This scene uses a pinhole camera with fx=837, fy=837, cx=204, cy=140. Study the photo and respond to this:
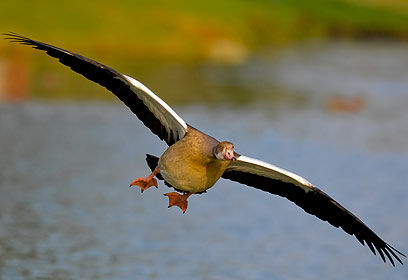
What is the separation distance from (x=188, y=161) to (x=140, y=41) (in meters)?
34.8

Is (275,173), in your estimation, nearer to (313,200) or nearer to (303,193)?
(303,193)

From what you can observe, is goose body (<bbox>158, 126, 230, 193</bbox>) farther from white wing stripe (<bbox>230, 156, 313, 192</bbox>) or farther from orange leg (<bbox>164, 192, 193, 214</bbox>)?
white wing stripe (<bbox>230, 156, 313, 192</bbox>)

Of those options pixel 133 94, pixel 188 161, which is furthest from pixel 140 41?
pixel 188 161

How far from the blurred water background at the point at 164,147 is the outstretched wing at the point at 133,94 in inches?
135

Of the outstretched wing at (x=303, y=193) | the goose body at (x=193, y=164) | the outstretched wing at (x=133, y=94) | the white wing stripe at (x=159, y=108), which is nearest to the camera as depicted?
the goose body at (x=193, y=164)

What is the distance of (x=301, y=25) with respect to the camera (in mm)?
74875

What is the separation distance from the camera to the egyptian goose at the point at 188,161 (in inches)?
371

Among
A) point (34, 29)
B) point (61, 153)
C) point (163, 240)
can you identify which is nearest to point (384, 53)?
point (34, 29)

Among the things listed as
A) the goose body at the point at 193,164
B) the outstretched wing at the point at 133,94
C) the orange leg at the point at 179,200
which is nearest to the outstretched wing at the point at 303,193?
the orange leg at the point at 179,200

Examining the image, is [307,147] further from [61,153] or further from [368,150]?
[61,153]

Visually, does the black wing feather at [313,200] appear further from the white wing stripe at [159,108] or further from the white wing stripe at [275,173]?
the white wing stripe at [159,108]

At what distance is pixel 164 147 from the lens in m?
23.8

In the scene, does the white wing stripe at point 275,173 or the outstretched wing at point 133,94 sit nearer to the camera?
the outstretched wing at point 133,94

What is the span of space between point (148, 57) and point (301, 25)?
34470 mm
